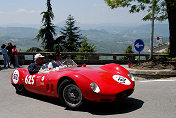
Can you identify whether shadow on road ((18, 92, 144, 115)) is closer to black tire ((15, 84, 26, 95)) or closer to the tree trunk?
black tire ((15, 84, 26, 95))

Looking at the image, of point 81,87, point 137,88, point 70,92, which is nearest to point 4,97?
point 70,92

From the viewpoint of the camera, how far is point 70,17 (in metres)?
71.7

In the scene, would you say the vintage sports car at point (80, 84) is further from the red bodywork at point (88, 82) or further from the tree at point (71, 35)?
the tree at point (71, 35)

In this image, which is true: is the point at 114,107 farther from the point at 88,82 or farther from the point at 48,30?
the point at 48,30

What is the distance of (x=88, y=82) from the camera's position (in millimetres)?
4809

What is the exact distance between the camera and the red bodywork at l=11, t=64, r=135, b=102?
15.5 feet

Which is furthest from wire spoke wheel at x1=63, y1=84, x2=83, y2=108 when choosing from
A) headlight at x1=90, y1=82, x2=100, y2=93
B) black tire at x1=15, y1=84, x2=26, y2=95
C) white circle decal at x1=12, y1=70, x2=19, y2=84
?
white circle decal at x1=12, y1=70, x2=19, y2=84

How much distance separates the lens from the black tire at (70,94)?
4978 mm

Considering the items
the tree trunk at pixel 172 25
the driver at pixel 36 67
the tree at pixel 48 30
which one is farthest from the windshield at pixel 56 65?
the tree at pixel 48 30

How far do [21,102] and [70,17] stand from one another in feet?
221

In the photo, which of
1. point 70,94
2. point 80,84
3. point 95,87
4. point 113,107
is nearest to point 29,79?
point 70,94

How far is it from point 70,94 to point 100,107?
30.9 inches

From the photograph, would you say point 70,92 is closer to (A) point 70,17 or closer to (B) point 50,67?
(B) point 50,67

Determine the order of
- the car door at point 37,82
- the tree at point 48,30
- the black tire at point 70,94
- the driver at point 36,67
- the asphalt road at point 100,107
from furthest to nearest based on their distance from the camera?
the tree at point 48,30 → the driver at point 36,67 → the car door at point 37,82 → the black tire at point 70,94 → the asphalt road at point 100,107
